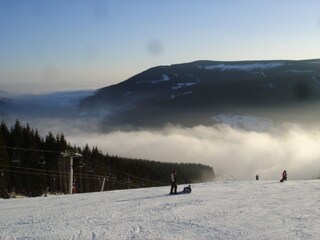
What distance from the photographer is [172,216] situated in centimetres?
2083

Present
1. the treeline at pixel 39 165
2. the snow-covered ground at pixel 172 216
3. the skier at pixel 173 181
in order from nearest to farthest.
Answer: the snow-covered ground at pixel 172 216
the skier at pixel 173 181
the treeline at pixel 39 165

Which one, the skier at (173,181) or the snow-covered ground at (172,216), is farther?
the skier at (173,181)

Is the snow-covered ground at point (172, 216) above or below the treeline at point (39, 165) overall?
below

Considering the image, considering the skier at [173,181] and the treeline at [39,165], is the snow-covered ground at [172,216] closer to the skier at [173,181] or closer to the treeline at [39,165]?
the skier at [173,181]

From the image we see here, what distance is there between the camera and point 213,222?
18984 millimetres

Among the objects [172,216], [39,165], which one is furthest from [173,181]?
[39,165]

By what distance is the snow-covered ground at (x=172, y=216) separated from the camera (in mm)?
16953

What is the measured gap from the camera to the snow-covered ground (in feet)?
55.6

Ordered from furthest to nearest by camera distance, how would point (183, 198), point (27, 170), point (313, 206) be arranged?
point (27, 170), point (183, 198), point (313, 206)

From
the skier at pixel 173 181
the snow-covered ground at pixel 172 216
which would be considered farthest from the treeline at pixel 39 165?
the snow-covered ground at pixel 172 216

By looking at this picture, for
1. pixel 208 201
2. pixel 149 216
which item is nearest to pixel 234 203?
pixel 208 201

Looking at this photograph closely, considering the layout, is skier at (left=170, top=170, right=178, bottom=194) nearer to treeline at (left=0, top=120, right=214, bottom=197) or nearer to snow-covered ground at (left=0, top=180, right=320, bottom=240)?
snow-covered ground at (left=0, top=180, right=320, bottom=240)

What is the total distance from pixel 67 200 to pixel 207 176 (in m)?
158

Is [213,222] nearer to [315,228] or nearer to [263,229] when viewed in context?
[263,229]
